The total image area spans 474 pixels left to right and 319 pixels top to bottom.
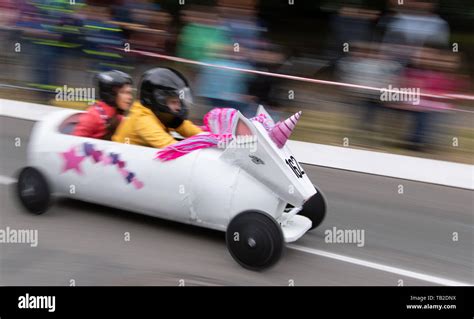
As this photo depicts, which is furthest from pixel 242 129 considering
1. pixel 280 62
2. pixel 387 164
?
pixel 280 62

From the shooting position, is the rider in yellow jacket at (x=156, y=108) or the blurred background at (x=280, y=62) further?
the blurred background at (x=280, y=62)

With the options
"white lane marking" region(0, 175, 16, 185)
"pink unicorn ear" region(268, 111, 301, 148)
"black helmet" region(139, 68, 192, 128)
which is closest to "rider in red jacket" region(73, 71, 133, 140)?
"black helmet" region(139, 68, 192, 128)

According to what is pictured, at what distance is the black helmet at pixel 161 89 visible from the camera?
226 inches

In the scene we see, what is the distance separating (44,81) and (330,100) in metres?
4.82

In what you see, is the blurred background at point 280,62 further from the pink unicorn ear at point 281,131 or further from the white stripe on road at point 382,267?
the pink unicorn ear at point 281,131

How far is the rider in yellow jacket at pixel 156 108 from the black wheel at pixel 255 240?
109cm

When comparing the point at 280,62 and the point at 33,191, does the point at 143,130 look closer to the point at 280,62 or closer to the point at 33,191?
the point at 33,191

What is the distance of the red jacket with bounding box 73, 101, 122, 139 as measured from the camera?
616cm

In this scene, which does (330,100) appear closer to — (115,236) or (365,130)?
(365,130)

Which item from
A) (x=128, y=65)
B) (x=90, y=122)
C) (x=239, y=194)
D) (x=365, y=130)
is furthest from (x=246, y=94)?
(x=239, y=194)

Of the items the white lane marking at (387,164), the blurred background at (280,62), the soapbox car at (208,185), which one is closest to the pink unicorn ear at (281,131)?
the soapbox car at (208,185)

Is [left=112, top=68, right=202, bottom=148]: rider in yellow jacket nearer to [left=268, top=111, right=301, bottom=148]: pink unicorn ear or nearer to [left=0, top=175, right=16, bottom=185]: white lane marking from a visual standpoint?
[left=268, top=111, right=301, bottom=148]: pink unicorn ear

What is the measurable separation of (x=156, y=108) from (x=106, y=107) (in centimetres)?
66

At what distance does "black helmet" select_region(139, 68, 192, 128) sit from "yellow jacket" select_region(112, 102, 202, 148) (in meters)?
0.08
